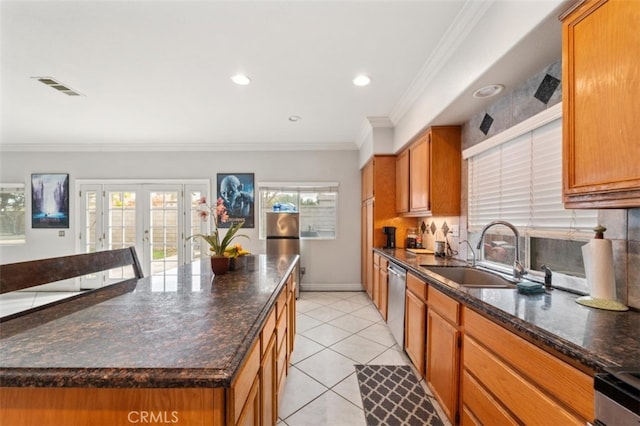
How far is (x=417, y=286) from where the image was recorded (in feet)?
6.88

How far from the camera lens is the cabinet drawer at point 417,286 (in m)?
1.97

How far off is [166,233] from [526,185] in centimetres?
522

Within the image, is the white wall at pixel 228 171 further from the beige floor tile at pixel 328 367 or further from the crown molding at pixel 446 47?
the beige floor tile at pixel 328 367

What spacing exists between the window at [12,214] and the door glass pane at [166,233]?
7.70ft

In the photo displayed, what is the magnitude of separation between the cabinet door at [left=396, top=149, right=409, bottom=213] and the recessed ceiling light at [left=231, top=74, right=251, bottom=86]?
79.0 inches

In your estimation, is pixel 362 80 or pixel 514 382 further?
pixel 362 80

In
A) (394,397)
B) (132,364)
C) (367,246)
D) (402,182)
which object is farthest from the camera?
(367,246)

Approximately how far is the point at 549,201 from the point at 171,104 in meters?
3.72

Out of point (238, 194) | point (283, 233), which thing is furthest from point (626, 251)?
point (238, 194)

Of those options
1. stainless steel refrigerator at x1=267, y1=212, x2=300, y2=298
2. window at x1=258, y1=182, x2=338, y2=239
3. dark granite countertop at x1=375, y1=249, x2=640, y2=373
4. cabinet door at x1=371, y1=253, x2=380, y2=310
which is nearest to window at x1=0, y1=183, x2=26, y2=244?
window at x1=258, y1=182, x2=338, y2=239

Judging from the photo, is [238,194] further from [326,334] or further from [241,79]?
[326,334]

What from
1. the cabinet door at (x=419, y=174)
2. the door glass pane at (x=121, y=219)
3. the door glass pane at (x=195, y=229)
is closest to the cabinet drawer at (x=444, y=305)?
the cabinet door at (x=419, y=174)

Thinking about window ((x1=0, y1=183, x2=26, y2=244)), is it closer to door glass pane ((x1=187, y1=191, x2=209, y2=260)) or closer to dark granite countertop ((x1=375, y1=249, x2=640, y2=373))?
door glass pane ((x1=187, y1=191, x2=209, y2=260))

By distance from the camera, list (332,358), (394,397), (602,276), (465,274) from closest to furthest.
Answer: (602,276) < (394,397) < (465,274) < (332,358)
